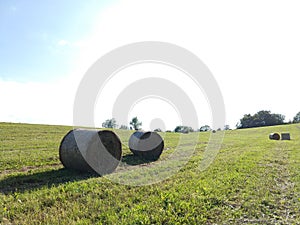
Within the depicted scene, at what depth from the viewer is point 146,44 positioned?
1517cm

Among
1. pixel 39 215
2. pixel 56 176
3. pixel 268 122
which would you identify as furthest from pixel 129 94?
pixel 268 122

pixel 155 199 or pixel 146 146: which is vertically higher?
pixel 146 146

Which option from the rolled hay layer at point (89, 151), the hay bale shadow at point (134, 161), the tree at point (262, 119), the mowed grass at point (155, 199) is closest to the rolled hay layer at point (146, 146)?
the hay bale shadow at point (134, 161)

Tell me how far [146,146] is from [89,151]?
5.20 m

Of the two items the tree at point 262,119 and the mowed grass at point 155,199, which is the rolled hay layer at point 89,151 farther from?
the tree at point 262,119

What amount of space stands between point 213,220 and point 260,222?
92 centimetres

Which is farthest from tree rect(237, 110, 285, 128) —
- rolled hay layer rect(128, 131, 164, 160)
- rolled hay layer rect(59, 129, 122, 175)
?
rolled hay layer rect(59, 129, 122, 175)

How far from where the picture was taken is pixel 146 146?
13883mm

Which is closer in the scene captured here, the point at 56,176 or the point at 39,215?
the point at 39,215

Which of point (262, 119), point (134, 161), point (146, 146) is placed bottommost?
point (134, 161)

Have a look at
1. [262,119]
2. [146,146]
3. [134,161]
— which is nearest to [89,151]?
[134,161]

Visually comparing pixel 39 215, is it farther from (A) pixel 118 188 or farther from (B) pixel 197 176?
(B) pixel 197 176

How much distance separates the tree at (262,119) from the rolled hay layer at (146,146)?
96.9 m

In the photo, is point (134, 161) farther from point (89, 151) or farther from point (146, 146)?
point (89, 151)
